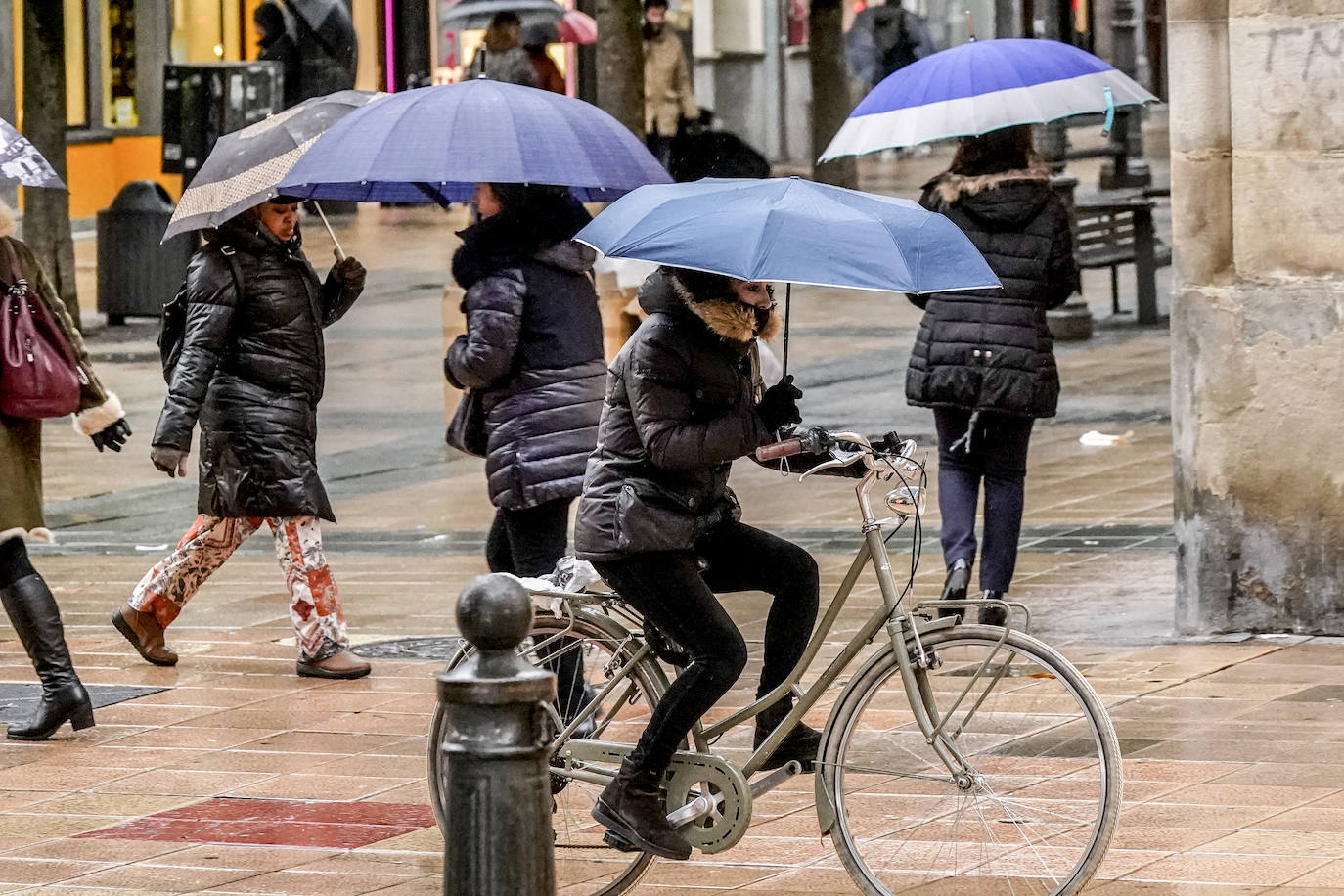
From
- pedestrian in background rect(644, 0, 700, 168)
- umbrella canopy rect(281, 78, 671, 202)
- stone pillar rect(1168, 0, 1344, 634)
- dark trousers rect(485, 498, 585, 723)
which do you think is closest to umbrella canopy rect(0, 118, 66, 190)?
umbrella canopy rect(281, 78, 671, 202)

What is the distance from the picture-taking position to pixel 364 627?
916cm

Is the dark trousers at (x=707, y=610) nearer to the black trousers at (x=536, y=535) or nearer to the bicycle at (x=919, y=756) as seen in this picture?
the bicycle at (x=919, y=756)

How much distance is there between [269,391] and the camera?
27.2 feet

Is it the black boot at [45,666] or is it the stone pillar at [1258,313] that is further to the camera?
the stone pillar at [1258,313]

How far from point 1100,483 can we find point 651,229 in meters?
6.95

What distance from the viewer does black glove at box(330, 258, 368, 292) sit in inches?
331

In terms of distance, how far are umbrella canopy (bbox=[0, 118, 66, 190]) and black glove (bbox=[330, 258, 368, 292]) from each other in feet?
4.14

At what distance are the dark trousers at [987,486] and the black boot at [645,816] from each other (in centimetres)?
345

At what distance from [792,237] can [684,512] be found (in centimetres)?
69

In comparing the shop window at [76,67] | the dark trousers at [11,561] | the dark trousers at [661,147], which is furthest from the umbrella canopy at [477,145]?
the shop window at [76,67]

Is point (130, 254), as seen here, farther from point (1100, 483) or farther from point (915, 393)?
point (915, 393)

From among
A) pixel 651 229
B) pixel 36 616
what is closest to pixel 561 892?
pixel 651 229

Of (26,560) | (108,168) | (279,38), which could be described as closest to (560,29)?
(279,38)

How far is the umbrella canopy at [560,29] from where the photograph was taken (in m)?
22.5
